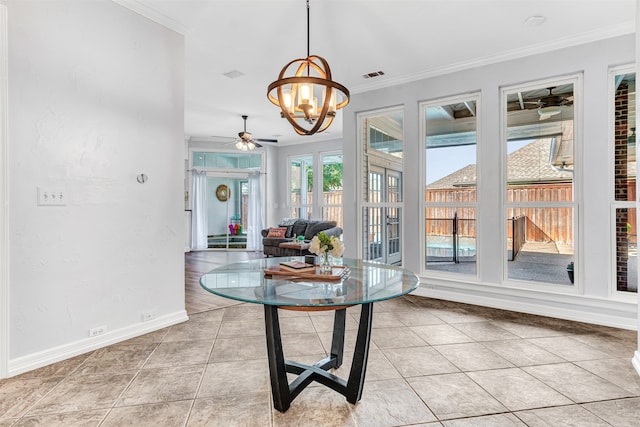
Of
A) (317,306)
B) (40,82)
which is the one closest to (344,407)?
(317,306)

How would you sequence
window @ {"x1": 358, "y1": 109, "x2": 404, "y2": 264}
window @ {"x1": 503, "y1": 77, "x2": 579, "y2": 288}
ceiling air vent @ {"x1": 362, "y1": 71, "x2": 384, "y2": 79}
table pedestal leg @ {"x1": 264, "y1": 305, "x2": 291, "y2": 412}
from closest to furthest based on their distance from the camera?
table pedestal leg @ {"x1": 264, "y1": 305, "x2": 291, "y2": 412} < window @ {"x1": 503, "y1": 77, "x2": 579, "y2": 288} < ceiling air vent @ {"x1": 362, "y1": 71, "x2": 384, "y2": 79} < window @ {"x1": 358, "y1": 109, "x2": 404, "y2": 264}

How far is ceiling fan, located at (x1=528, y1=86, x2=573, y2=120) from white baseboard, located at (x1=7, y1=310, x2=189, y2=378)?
441 cm

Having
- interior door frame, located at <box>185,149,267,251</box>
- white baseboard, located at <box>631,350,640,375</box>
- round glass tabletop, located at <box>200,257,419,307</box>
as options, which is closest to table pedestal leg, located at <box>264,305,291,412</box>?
round glass tabletop, located at <box>200,257,419,307</box>

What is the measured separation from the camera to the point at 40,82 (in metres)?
2.39

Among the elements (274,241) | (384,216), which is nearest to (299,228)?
(274,241)

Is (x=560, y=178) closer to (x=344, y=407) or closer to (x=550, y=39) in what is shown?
(x=550, y=39)

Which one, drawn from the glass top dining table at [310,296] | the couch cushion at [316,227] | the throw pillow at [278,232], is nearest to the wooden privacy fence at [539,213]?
the glass top dining table at [310,296]

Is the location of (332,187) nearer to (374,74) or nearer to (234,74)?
(374,74)

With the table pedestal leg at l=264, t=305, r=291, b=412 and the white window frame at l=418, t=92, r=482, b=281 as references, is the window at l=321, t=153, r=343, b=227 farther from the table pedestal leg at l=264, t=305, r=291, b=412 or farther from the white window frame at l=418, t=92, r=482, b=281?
the table pedestal leg at l=264, t=305, r=291, b=412

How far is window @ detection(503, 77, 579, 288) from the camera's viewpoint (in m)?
3.66

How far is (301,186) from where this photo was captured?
30.6ft

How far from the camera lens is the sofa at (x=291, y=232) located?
7648mm

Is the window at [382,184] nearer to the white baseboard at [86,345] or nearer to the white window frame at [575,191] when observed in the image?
the white window frame at [575,191]

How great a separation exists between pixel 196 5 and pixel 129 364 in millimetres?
A: 2919
